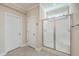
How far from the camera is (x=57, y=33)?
1286 mm

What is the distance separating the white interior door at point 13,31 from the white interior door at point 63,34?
1.83ft

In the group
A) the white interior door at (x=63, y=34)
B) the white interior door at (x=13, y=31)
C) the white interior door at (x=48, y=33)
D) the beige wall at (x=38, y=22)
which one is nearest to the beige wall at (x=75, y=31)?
the white interior door at (x=63, y=34)

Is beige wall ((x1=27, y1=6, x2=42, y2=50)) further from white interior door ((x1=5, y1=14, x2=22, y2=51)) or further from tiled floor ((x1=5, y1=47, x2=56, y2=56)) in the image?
white interior door ((x1=5, y1=14, x2=22, y2=51))

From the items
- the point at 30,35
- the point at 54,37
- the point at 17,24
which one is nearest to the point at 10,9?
the point at 17,24

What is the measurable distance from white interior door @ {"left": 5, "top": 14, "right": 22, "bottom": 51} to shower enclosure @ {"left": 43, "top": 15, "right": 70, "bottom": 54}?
15.0 inches

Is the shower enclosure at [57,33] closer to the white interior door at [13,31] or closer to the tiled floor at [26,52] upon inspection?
the tiled floor at [26,52]

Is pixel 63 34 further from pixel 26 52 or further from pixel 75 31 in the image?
pixel 26 52

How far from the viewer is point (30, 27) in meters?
1.31

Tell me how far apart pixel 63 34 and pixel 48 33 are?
0.70ft

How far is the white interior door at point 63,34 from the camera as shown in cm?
122

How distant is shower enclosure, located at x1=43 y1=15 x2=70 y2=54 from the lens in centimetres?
122

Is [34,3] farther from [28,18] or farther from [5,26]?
[5,26]

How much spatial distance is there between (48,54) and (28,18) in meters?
0.59

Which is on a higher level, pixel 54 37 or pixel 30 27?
pixel 30 27
